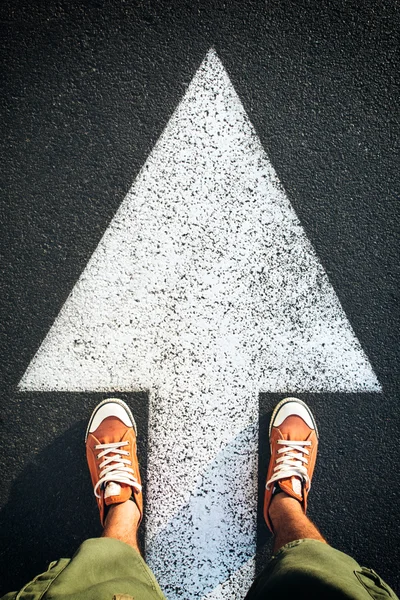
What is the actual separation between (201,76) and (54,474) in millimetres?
2279

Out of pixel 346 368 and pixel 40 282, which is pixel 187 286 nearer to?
pixel 40 282

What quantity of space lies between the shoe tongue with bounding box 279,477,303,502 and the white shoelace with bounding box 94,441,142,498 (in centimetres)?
75

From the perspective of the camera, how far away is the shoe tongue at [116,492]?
2.03 m

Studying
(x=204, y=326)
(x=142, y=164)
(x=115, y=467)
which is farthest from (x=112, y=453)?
(x=142, y=164)

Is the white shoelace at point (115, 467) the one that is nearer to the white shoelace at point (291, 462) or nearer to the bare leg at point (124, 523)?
the bare leg at point (124, 523)

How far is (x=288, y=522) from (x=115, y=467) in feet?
2.99

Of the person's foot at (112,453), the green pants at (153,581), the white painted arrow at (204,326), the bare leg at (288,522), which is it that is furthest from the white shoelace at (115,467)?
the bare leg at (288,522)

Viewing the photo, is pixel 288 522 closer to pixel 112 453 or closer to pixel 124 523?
pixel 124 523

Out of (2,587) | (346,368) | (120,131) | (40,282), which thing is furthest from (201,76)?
(2,587)

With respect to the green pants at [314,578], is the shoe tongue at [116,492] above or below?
above

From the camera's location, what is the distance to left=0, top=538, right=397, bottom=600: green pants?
1.45 m

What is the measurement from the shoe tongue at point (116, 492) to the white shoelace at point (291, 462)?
732mm

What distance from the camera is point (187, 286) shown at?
211cm

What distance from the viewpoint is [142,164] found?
2.14m
